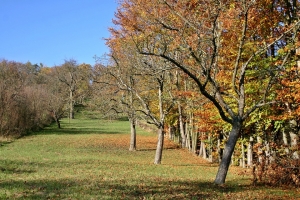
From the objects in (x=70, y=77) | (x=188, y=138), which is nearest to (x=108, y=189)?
(x=188, y=138)

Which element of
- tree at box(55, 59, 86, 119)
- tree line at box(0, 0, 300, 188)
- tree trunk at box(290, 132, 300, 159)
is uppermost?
tree at box(55, 59, 86, 119)

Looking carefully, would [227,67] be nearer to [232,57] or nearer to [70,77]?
[232,57]

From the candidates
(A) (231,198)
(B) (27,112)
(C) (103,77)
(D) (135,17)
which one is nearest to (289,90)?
(A) (231,198)

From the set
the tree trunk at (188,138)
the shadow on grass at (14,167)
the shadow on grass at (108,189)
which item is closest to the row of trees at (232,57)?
the shadow on grass at (108,189)

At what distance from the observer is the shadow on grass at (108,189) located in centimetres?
935

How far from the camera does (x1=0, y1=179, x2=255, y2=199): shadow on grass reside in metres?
9.35

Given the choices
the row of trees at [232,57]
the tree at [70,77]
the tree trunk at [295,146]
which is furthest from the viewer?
the tree at [70,77]

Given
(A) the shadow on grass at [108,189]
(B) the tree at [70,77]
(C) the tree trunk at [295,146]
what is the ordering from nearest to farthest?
1. (A) the shadow on grass at [108,189]
2. (C) the tree trunk at [295,146]
3. (B) the tree at [70,77]

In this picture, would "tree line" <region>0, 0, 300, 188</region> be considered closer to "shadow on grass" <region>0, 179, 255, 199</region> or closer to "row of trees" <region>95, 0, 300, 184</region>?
"row of trees" <region>95, 0, 300, 184</region>

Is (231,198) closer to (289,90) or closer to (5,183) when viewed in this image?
(289,90)

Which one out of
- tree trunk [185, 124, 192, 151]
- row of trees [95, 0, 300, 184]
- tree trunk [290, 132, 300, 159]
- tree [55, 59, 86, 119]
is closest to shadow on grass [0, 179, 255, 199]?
row of trees [95, 0, 300, 184]

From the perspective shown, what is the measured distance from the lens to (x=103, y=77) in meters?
25.5

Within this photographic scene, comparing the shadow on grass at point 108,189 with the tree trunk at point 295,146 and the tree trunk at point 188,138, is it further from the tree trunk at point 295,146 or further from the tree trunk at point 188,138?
the tree trunk at point 188,138

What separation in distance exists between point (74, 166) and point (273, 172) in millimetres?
9763
